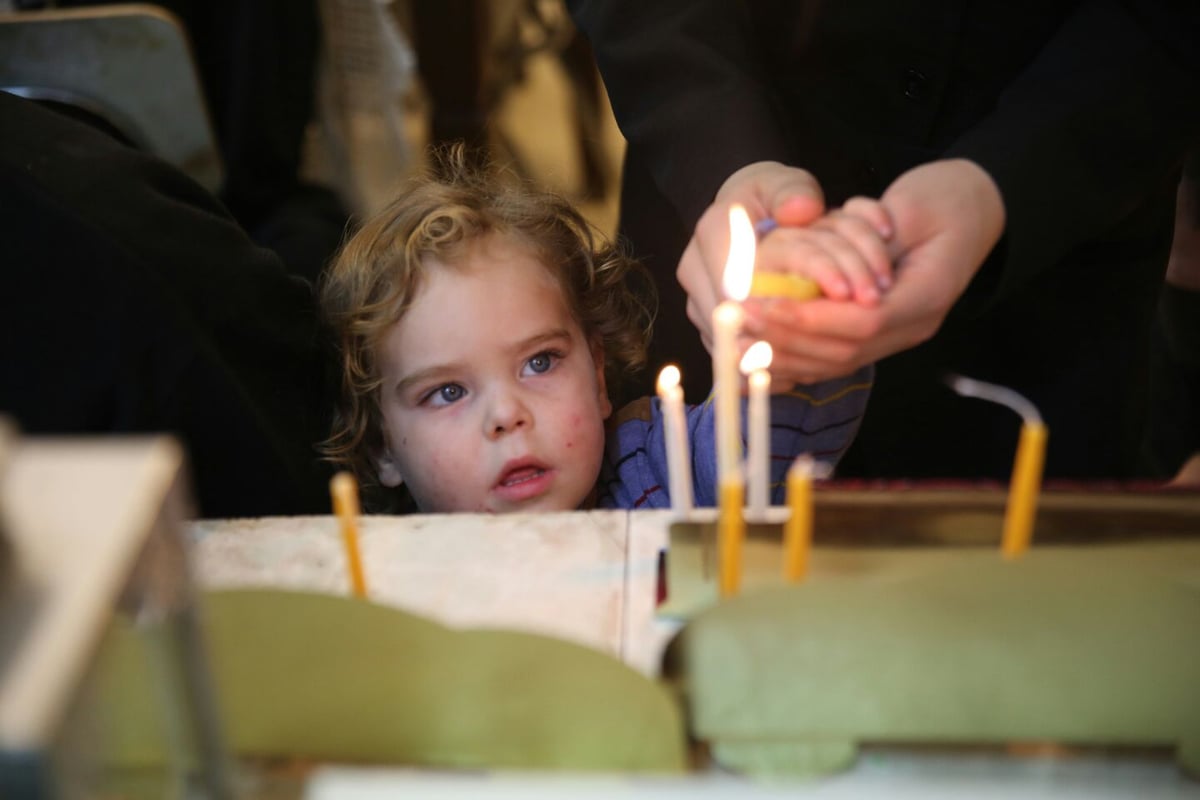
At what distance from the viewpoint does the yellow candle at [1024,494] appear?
52 cm

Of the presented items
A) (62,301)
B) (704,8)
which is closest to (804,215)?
(704,8)

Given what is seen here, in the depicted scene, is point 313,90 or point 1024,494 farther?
point 313,90

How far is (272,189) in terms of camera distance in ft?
5.23

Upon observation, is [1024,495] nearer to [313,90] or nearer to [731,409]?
[731,409]

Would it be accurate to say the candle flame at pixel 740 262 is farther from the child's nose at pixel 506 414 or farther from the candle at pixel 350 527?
the child's nose at pixel 506 414

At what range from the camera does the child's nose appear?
96 cm

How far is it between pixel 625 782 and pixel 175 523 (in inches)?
8.0

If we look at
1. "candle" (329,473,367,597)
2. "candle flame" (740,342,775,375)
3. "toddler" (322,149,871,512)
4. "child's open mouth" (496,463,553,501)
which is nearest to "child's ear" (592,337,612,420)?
"toddler" (322,149,871,512)

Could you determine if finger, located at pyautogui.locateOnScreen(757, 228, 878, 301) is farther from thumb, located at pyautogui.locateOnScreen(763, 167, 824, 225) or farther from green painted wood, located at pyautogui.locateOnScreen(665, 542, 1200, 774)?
green painted wood, located at pyautogui.locateOnScreen(665, 542, 1200, 774)

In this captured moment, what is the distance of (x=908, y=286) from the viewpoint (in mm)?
706

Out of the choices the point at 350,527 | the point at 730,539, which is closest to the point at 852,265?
the point at 730,539

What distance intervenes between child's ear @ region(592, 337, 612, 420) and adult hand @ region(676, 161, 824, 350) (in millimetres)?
285

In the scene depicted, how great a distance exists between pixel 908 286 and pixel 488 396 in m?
0.41

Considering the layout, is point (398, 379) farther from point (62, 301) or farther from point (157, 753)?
point (157, 753)
